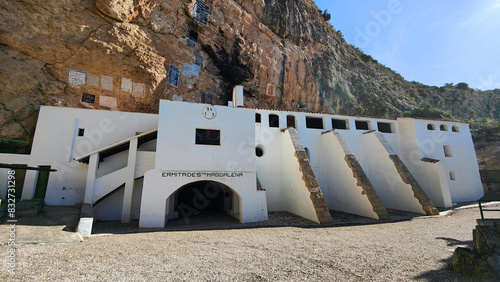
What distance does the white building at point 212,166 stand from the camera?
33.7 feet

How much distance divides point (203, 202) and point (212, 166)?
6.49 meters

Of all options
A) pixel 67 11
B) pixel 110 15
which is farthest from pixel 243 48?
pixel 67 11

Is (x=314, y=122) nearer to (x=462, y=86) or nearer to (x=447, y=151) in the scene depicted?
(x=447, y=151)

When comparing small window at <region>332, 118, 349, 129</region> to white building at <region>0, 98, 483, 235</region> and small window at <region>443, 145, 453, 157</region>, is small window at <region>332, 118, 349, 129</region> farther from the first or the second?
small window at <region>443, 145, 453, 157</region>

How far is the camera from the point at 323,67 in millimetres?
27062

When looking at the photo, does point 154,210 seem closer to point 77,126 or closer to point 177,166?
point 177,166

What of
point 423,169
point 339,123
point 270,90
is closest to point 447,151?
point 423,169

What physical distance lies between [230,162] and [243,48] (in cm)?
1366

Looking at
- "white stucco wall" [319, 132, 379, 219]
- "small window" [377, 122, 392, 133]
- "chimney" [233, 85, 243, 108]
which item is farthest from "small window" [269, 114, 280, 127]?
"small window" [377, 122, 392, 133]

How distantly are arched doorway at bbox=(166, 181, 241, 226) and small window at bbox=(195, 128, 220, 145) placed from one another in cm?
264

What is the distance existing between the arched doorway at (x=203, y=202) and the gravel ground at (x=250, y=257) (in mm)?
4508

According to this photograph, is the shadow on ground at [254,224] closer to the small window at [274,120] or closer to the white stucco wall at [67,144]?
the white stucco wall at [67,144]

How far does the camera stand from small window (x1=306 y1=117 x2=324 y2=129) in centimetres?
1662

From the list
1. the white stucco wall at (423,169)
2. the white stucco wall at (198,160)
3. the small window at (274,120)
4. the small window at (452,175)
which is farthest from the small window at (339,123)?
the small window at (452,175)
